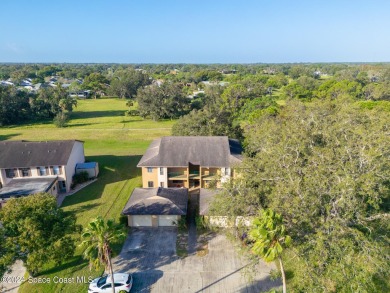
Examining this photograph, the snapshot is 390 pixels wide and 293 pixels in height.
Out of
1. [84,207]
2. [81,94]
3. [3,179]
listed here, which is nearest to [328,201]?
[84,207]

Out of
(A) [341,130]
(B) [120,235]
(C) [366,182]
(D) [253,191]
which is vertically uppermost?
(A) [341,130]

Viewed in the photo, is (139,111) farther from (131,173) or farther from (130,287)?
(130,287)

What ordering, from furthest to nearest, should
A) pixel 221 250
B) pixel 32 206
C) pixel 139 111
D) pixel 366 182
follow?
pixel 139 111 → pixel 221 250 → pixel 32 206 → pixel 366 182

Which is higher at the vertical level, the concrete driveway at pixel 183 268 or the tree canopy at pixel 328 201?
the tree canopy at pixel 328 201

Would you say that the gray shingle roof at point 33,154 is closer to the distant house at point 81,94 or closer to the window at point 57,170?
the window at point 57,170

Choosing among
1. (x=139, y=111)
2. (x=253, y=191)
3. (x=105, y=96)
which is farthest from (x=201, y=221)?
(x=105, y=96)

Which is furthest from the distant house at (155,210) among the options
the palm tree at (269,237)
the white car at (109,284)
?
the palm tree at (269,237)

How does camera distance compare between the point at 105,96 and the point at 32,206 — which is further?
the point at 105,96
